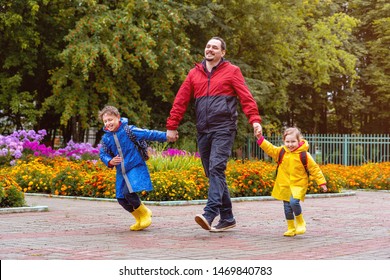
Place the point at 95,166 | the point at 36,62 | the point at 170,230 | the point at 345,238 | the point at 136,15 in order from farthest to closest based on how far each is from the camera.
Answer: the point at 36,62 → the point at 136,15 → the point at 95,166 → the point at 170,230 → the point at 345,238

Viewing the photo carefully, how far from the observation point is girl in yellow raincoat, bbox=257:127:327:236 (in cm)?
918

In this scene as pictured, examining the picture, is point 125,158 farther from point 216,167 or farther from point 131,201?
point 216,167

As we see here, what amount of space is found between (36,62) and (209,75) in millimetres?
21030

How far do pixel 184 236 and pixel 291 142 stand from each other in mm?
1572

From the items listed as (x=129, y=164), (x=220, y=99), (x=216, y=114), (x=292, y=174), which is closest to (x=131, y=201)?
(x=129, y=164)

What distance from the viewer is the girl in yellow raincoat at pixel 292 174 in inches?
361

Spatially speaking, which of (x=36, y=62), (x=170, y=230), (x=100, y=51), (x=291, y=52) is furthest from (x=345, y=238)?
(x=291, y=52)

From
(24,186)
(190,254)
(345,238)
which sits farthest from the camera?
(24,186)

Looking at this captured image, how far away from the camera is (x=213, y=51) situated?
30.4 feet

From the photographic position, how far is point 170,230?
973cm

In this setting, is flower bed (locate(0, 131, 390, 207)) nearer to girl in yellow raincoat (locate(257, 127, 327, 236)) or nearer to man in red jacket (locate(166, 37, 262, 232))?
man in red jacket (locate(166, 37, 262, 232))

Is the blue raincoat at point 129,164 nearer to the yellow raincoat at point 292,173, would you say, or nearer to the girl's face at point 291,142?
the yellow raincoat at point 292,173

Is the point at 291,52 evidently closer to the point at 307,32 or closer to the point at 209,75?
the point at 307,32

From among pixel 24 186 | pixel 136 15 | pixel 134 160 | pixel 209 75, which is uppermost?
pixel 136 15
